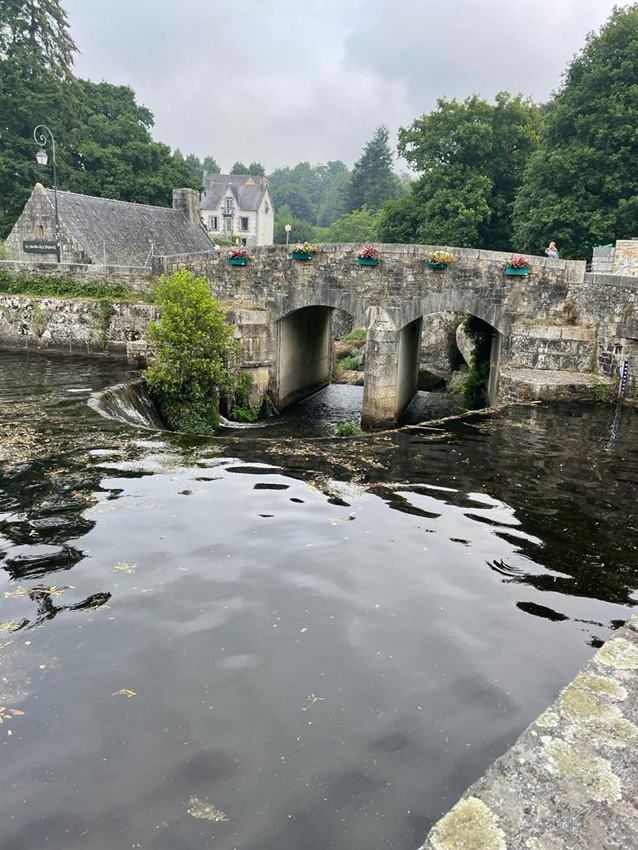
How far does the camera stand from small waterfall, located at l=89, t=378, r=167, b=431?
1307 cm

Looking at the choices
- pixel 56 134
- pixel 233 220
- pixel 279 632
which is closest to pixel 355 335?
pixel 56 134

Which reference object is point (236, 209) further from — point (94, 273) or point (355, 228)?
point (94, 273)

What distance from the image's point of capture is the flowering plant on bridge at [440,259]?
50.0ft

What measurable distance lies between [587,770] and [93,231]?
1043 inches

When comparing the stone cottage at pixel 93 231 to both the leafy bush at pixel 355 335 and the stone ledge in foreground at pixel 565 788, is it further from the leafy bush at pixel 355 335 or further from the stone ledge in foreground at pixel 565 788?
the stone ledge in foreground at pixel 565 788

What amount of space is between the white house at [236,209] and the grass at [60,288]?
49.1m

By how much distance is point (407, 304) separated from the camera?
1597 centimetres

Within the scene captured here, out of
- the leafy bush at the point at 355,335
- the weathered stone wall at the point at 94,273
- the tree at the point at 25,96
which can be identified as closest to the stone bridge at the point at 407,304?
the weathered stone wall at the point at 94,273

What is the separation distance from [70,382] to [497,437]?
33.2ft

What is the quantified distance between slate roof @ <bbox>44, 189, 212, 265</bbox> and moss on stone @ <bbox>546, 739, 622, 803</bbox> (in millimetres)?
24132

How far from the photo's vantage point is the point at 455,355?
2577 centimetres

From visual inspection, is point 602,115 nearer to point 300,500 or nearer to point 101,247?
point 101,247

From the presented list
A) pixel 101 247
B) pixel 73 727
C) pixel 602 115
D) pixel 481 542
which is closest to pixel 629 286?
pixel 481 542

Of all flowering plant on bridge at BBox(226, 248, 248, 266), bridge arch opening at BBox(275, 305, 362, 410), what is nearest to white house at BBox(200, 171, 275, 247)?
bridge arch opening at BBox(275, 305, 362, 410)
